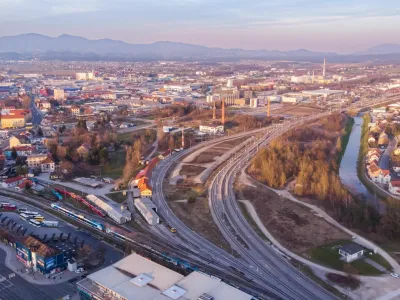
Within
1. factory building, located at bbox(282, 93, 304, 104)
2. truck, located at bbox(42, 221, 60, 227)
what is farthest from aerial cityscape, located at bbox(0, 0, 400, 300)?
factory building, located at bbox(282, 93, 304, 104)

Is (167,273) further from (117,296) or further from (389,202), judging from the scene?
(389,202)

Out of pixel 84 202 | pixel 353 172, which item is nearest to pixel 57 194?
pixel 84 202

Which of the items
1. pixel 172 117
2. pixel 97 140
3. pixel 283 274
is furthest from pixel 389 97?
pixel 283 274

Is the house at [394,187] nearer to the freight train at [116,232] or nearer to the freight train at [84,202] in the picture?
→ the freight train at [116,232]

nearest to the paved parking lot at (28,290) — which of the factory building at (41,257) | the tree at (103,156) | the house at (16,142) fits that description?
the factory building at (41,257)

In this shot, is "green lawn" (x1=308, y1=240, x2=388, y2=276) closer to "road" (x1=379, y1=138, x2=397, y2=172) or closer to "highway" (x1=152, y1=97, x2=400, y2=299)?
"highway" (x1=152, y1=97, x2=400, y2=299)

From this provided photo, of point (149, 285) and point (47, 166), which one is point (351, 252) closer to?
point (149, 285)
